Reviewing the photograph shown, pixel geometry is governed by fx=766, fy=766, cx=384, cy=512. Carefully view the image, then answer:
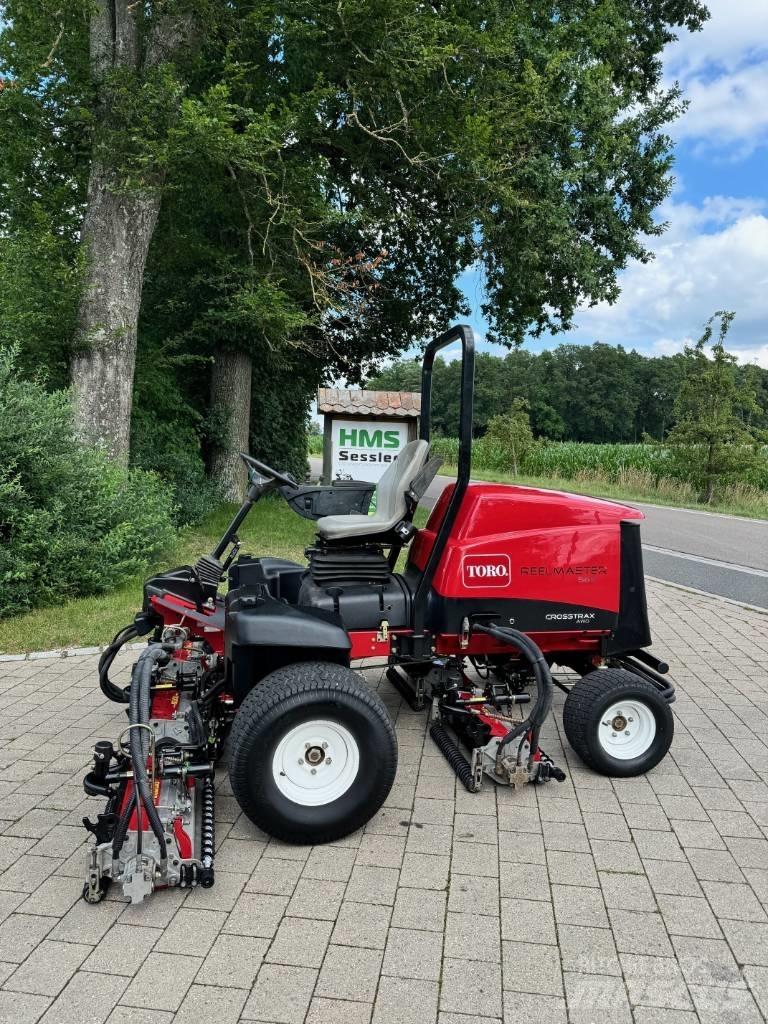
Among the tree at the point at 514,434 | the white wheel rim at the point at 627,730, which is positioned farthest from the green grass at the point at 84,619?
the tree at the point at 514,434

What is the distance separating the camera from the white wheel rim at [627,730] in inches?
141

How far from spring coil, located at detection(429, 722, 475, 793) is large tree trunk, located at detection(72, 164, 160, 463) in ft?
19.1

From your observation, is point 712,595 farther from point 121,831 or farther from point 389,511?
point 121,831

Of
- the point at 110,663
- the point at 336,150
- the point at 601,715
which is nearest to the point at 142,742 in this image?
the point at 110,663

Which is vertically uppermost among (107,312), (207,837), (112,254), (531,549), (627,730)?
(112,254)

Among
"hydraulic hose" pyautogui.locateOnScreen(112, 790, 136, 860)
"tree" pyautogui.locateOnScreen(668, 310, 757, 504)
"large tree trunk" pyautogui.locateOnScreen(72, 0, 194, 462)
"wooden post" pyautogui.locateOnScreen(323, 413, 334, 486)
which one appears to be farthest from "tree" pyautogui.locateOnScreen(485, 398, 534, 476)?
"hydraulic hose" pyautogui.locateOnScreen(112, 790, 136, 860)

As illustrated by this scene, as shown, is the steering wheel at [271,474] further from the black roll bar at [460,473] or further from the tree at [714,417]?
the tree at [714,417]

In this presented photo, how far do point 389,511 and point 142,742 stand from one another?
1.55 meters

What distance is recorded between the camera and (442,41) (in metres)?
9.61

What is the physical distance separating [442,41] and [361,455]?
210 inches

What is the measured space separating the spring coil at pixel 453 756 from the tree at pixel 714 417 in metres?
18.7

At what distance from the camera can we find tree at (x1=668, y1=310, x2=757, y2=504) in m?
20.2

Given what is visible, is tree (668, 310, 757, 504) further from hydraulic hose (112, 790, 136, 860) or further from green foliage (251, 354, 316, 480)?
hydraulic hose (112, 790, 136, 860)

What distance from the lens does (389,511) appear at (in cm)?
366
